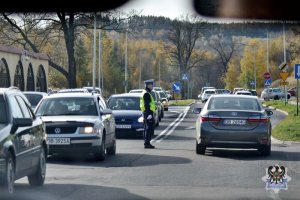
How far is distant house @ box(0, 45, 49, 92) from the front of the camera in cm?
4447

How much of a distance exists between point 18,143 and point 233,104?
889 centimetres

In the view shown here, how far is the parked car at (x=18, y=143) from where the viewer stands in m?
10.4

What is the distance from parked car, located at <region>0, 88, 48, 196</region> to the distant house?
30804mm

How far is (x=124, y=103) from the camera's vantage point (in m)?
27.6

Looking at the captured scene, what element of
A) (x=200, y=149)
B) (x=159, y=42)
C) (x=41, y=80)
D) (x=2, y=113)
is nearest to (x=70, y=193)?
(x=2, y=113)

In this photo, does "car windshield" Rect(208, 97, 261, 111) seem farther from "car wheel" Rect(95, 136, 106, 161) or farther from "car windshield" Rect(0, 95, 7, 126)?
"car windshield" Rect(0, 95, 7, 126)

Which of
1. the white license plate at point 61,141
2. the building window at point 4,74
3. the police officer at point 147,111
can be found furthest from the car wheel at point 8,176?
the building window at point 4,74

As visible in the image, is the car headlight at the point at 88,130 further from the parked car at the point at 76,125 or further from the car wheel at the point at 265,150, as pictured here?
the car wheel at the point at 265,150

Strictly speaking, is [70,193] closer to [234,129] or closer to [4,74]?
[234,129]

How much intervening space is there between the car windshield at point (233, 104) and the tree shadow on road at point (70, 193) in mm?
7118

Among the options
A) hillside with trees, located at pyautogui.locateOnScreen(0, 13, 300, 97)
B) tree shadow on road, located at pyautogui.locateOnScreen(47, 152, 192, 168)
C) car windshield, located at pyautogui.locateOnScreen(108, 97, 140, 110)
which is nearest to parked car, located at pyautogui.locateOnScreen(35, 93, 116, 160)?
tree shadow on road, located at pyautogui.locateOnScreen(47, 152, 192, 168)

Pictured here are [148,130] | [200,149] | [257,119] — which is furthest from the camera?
[148,130]

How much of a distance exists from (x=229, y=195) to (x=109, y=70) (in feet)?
203

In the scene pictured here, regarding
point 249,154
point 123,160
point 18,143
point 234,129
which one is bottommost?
point 249,154
